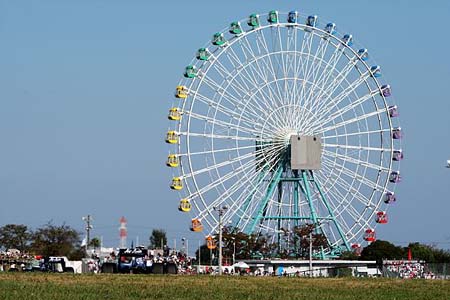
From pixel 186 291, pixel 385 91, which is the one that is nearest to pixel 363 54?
pixel 385 91

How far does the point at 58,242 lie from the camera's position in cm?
13400

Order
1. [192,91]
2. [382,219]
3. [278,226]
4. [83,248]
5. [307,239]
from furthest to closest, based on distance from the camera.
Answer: [83,248]
[307,239]
[278,226]
[382,219]
[192,91]

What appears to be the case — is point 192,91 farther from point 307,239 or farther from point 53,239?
A: point 53,239

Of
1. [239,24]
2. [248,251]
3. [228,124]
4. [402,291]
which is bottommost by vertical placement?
[402,291]

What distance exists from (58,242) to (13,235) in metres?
27.4

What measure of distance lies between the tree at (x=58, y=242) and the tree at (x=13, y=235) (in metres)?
17.1

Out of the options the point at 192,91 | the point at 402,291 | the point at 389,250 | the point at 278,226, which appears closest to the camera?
the point at 402,291

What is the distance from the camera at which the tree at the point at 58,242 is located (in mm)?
131000

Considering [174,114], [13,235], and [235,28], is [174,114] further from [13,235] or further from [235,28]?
[13,235]

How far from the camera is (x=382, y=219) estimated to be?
101312 millimetres

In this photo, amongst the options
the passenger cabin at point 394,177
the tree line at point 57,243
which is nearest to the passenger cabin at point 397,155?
the passenger cabin at point 394,177

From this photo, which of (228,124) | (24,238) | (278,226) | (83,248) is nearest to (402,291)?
(228,124)

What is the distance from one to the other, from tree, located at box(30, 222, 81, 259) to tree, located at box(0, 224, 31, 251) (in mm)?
17095

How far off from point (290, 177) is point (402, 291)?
183ft
